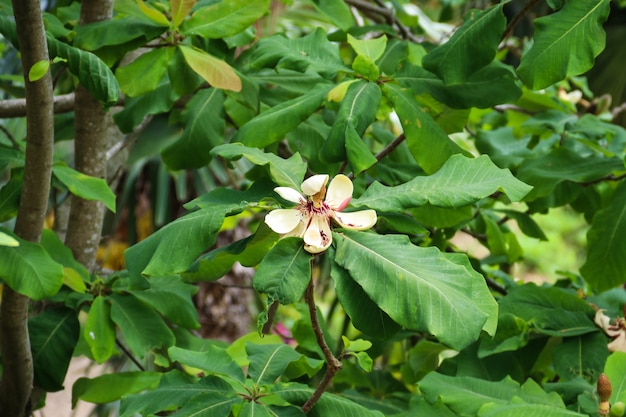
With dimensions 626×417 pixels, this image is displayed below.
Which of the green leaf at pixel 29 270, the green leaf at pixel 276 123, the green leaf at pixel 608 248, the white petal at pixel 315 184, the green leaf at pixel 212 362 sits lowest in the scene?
the green leaf at pixel 608 248

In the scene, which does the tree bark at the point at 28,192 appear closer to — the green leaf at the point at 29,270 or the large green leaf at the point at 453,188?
the green leaf at the point at 29,270

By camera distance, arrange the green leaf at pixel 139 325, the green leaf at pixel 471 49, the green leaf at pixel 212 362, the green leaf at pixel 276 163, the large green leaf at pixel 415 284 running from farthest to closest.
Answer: the green leaf at pixel 139 325 < the green leaf at pixel 471 49 < the green leaf at pixel 212 362 < the green leaf at pixel 276 163 < the large green leaf at pixel 415 284

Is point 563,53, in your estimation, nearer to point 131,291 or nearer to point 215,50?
point 215,50

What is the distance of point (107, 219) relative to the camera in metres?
2.60

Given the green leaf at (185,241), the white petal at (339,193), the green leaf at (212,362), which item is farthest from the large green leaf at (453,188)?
the green leaf at (212,362)

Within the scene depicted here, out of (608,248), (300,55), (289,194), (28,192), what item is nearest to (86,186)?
(28,192)

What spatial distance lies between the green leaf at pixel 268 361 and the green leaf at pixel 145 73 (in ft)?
1.25

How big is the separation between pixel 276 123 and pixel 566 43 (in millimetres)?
357

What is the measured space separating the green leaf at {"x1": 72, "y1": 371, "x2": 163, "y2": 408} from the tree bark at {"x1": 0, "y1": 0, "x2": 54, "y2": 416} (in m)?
0.08

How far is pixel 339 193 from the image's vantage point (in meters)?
0.69

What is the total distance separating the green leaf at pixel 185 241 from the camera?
705 millimetres

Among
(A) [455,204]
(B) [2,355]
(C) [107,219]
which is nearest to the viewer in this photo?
(A) [455,204]

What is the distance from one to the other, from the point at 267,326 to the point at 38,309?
0.44 meters

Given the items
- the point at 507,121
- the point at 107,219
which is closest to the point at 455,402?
the point at 507,121
